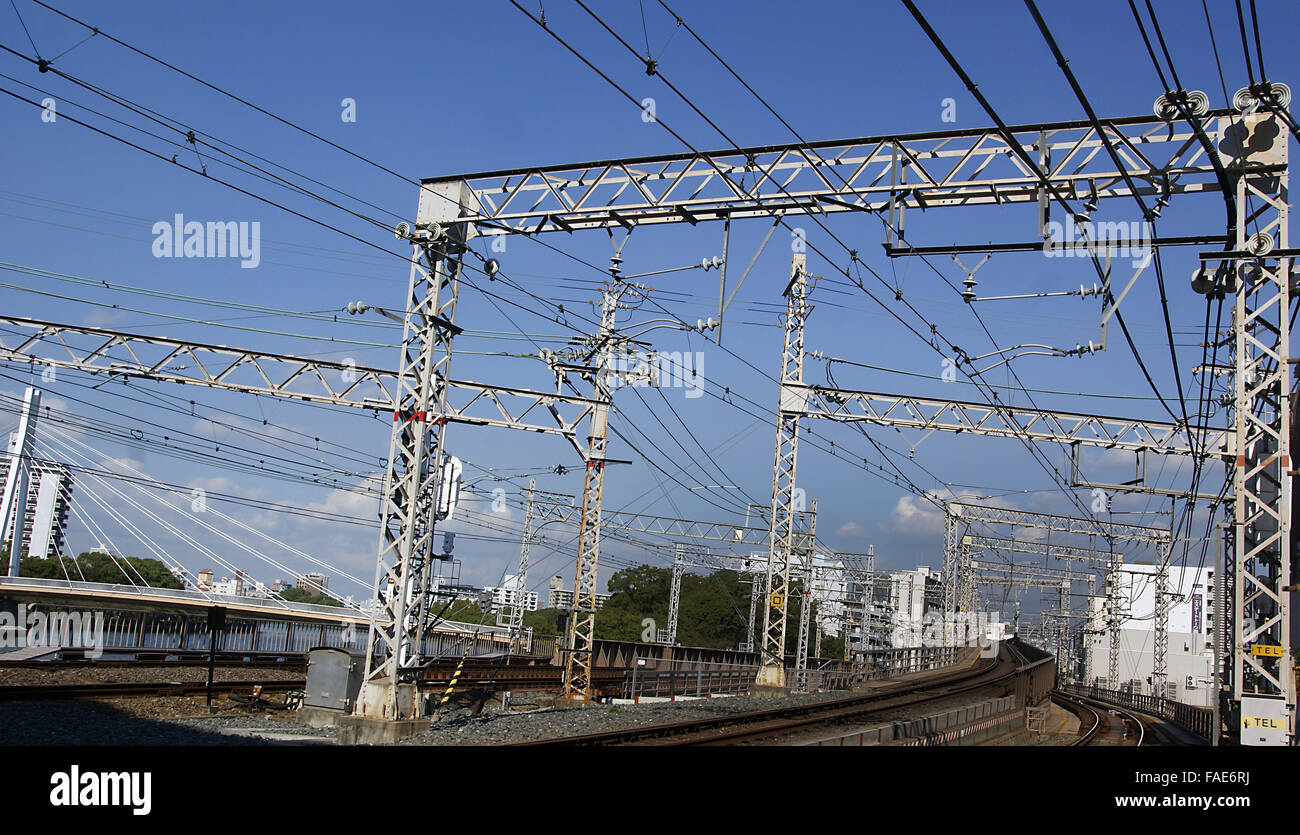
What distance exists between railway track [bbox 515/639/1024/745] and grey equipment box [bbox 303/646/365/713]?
3.88m

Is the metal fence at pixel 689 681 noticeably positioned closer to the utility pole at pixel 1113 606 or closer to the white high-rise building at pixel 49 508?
the white high-rise building at pixel 49 508

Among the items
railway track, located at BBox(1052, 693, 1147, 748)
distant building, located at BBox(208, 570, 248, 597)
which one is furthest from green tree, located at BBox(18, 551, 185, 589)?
railway track, located at BBox(1052, 693, 1147, 748)

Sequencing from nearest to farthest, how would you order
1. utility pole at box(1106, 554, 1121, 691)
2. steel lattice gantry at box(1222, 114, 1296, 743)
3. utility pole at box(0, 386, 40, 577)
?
steel lattice gantry at box(1222, 114, 1296, 743) < utility pole at box(0, 386, 40, 577) < utility pole at box(1106, 554, 1121, 691)

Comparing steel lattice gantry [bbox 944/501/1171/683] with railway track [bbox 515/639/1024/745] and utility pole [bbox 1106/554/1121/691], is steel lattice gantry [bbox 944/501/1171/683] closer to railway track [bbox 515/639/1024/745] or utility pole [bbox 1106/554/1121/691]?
utility pole [bbox 1106/554/1121/691]

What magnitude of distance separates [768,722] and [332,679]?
363 inches

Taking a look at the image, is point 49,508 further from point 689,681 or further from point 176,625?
point 689,681

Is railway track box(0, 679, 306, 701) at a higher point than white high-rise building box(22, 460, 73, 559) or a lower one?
lower

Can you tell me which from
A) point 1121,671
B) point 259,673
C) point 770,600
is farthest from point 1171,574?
point 259,673

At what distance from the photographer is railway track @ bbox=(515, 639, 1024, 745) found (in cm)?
1602

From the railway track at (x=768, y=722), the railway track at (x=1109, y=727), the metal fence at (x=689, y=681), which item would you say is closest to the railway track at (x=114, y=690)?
the metal fence at (x=689, y=681)

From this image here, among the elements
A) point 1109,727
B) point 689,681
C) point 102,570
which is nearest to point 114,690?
point 689,681
